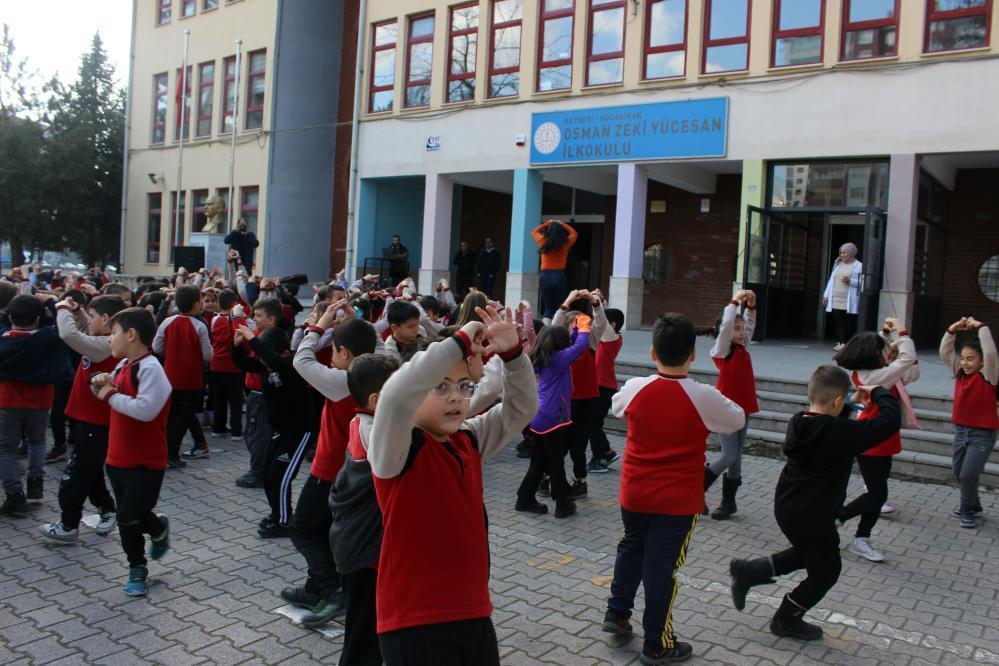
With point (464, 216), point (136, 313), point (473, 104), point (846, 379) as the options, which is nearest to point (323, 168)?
point (464, 216)

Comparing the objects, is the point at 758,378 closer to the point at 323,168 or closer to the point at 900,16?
the point at 900,16

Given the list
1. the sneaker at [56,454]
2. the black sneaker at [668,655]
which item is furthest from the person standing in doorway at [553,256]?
the black sneaker at [668,655]

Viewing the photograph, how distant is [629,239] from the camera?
16.3m

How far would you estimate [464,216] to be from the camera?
76.4 feet

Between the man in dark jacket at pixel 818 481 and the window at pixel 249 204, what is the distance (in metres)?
21.5

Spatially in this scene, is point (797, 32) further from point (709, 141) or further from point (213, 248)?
point (213, 248)

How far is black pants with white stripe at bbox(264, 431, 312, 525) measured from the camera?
5191mm

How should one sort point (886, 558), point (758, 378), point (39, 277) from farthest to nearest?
point (39, 277)
point (758, 378)
point (886, 558)

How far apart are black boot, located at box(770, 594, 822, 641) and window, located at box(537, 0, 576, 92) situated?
14.5 metres

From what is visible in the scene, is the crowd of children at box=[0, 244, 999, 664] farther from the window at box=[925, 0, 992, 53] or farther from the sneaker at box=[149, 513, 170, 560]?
the window at box=[925, 0, 992, 53]

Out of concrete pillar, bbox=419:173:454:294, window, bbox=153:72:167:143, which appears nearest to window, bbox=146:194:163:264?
window, bbox=153:72:167:143

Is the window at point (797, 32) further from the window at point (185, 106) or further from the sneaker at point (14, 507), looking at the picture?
the window at point (185, 106)

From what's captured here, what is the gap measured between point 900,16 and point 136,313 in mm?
13444

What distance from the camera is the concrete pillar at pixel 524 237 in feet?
58.0
